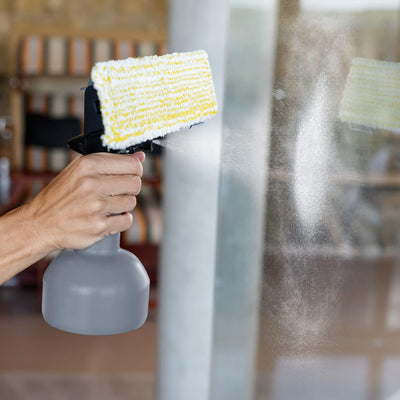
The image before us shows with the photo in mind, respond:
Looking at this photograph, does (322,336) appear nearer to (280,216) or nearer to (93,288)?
(280,216)

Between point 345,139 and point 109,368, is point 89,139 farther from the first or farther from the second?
point 109,368

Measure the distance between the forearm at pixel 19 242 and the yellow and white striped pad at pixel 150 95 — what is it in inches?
8.1

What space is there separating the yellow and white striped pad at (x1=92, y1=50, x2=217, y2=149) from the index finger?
4cm

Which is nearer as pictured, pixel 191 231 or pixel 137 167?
pixel 137 167

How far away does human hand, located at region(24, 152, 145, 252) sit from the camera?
2.09 ft

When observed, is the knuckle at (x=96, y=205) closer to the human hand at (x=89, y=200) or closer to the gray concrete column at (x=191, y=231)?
the human hand at (x=89, y=200)

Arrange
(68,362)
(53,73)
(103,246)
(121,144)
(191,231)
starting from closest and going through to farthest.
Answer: (121,144) → (103,246) → (191,231) → (68,362) → (53,73)

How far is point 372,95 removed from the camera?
68cm

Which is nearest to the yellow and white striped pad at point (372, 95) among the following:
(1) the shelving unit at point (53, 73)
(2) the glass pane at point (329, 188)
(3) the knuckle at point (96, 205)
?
(2) the glass pane at point (329, 188)

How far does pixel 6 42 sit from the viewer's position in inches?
225

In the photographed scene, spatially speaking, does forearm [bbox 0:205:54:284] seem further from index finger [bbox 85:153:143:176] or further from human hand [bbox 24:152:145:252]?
index finger [bbox 85:153:143:176]

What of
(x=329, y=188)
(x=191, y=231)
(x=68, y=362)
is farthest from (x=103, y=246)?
(x=68, y=362)

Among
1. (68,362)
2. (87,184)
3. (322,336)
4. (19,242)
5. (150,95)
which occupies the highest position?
(150,95)

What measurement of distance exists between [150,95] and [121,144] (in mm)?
86
